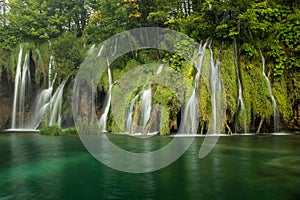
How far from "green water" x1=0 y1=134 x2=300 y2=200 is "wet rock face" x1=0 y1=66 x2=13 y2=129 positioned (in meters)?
13.9

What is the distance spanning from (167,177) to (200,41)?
13.0m

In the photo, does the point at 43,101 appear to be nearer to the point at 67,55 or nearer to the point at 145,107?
the point at 67,55

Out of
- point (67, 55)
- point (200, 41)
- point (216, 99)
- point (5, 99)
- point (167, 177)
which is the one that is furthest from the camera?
point (5, 99)

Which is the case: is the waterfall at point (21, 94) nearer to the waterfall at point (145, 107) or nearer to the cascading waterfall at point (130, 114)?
the cascading waterfall at point (130, 114)

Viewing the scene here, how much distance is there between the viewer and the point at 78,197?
7086 millimetres

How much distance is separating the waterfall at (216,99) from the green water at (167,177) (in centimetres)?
426

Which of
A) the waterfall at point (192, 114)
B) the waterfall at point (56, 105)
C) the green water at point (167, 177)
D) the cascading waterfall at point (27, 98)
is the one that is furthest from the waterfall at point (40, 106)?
the green water at point (167, 177)

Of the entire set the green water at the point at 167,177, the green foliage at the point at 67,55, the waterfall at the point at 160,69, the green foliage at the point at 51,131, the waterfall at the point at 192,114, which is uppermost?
the green foliage at the point at 67,55

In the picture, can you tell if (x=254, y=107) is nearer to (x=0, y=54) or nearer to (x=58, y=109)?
(x=58, y=109)

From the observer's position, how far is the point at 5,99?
26547 mm

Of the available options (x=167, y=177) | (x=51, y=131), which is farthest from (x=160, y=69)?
(x=167, y=177)

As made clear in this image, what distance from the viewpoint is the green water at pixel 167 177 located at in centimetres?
729

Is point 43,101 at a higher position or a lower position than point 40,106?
higher

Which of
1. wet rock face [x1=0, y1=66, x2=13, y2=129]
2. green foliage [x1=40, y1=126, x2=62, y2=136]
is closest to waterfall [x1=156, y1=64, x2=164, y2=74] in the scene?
green foliage [x1=40, y1=126, x2=62, y2=136]
